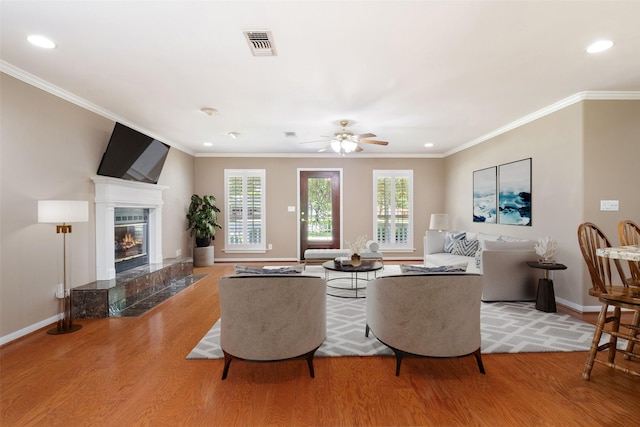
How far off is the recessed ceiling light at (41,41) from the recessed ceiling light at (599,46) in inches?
180

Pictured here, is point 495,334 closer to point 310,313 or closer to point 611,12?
point 310,313

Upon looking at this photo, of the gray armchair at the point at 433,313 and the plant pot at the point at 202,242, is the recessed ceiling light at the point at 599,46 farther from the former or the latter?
the plant pot at the point at 202,242

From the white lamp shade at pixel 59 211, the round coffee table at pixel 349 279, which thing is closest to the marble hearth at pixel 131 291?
the white lamp shade at pixel 59 211

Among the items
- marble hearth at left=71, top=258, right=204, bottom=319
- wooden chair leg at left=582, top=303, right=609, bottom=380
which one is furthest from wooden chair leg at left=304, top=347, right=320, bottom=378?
marble hearth at left=71, top=258, right=204, bottom=319

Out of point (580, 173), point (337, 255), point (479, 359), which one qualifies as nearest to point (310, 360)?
point (479, 359)

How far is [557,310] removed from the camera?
3.87 metres

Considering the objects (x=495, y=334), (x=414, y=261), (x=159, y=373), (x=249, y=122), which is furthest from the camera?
(x=414, y=261)

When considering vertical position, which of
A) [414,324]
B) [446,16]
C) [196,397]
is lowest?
[196,397]

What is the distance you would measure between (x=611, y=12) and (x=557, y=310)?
131 inches

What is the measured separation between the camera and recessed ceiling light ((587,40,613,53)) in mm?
2553

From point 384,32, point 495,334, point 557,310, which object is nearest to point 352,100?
point 384,32

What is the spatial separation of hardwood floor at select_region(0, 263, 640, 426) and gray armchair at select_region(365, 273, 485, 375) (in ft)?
0.87

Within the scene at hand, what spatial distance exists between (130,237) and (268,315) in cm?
389

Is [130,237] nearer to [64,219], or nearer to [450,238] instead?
[64,219]
